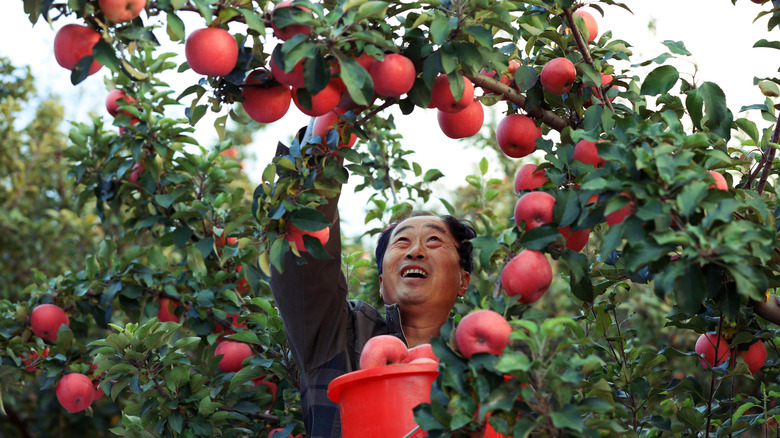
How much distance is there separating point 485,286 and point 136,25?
934 mm

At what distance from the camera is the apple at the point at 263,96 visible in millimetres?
1842

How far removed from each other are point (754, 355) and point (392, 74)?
4.92 feet

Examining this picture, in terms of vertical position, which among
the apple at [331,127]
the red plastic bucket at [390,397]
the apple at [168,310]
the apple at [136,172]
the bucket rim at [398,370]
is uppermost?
the apple at [136,172]

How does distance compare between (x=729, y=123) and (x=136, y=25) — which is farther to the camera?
(x=729, y=123)

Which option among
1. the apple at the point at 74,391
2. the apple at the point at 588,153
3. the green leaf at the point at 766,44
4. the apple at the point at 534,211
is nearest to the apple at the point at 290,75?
the apple at the point at 534,211

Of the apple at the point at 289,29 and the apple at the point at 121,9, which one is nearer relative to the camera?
the apple at the point at 121,9

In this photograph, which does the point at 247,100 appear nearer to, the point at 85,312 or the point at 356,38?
the point at 356,38

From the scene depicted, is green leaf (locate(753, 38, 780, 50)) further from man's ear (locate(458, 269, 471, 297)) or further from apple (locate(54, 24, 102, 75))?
apple (locate(54, 24, 102, 75))

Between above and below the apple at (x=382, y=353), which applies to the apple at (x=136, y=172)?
above

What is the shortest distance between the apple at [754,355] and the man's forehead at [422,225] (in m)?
1.11

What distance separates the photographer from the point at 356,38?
1643 millimetres

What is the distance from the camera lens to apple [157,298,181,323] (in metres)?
3.23

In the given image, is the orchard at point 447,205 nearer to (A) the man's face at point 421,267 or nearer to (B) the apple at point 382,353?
(B) the apple at point 382,353

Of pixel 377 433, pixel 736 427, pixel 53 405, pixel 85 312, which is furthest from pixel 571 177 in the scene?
pixel 53 405
